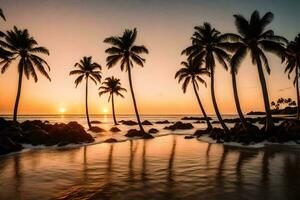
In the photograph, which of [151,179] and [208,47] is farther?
[208,47]

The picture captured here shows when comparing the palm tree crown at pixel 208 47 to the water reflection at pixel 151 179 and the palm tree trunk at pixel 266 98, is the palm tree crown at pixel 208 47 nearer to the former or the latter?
the palm tree trunk at pixel 266 98

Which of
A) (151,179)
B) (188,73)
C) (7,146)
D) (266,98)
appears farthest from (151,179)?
(188,73)

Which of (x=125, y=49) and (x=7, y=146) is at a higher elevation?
(x=125, y=49)

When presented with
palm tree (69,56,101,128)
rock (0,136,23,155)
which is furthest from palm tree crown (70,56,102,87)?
rock (0,136,23,155)

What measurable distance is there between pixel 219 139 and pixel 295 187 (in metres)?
20.3

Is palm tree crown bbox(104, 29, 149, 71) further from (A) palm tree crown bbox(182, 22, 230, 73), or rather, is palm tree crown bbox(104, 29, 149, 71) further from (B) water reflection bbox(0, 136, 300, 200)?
(B) water reflection bbox(0, 136, 300, 200)

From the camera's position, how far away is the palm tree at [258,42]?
1120 inches

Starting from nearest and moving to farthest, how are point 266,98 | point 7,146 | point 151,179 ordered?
point 151,179 → point 7,146 → point 266,98

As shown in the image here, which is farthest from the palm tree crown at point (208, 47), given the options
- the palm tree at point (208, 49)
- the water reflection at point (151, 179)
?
the water reflection at point (151, 179)

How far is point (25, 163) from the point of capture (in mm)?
16281

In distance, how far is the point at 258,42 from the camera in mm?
28906

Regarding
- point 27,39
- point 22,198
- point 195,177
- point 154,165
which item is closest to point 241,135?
point 154,165

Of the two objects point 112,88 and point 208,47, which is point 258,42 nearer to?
point 208,47

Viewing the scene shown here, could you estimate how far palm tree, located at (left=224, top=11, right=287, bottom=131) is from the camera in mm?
28438
